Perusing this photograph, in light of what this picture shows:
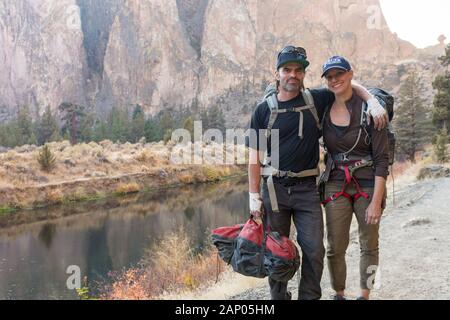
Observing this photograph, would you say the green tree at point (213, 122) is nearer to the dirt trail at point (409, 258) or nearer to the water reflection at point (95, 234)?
the water reflection at point (95, 234)

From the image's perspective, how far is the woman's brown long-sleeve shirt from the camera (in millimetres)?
3359

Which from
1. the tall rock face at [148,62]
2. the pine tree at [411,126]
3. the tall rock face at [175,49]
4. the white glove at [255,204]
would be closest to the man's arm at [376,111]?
the white glove at [255,204]

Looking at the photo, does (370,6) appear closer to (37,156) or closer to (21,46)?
(21,46)

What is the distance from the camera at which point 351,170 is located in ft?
11.3

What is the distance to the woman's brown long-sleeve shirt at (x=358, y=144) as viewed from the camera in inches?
132

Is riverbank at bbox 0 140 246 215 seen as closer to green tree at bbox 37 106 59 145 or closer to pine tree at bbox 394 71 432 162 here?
pine tree at bbox 394 71 432 162

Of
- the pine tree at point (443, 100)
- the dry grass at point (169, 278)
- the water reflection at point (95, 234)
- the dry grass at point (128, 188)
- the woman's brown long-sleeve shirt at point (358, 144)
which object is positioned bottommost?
the water reflection at point (95, 234)

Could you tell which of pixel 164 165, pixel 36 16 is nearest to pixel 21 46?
pixel 36 16

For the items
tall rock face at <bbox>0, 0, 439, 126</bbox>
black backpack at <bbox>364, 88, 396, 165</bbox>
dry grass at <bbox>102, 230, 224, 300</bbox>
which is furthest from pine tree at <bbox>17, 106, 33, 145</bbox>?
black backpack at <bbox>364, 88, 396, 165</bbox>

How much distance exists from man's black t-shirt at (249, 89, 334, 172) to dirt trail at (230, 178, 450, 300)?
169 centimetres

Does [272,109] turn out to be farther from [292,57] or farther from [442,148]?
[442,148]

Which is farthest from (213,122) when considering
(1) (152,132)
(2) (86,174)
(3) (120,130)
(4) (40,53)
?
(4) (40,53)

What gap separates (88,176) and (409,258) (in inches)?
889
